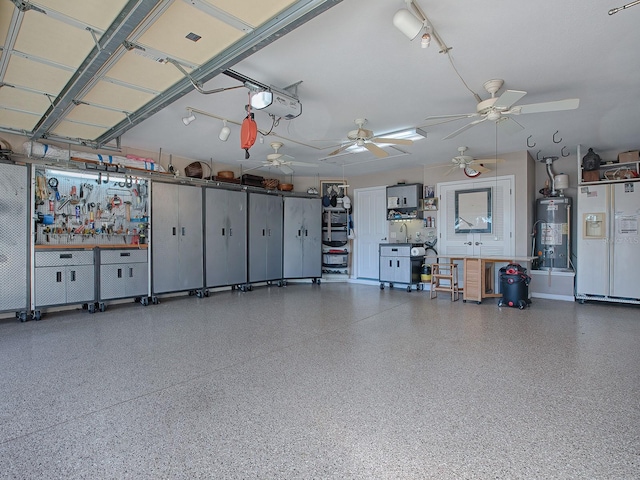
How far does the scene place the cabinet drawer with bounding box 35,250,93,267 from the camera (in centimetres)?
494

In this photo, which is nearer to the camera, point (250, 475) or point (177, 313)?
point (250, 475)

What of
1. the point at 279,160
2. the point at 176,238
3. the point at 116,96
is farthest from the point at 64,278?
the point at 279,160

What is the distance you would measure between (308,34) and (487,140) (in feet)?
14.3

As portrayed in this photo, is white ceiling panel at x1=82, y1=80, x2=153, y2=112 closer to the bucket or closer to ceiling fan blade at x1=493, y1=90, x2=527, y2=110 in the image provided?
ceiling fan blade at x1=493, y1=90, x2=527, y2=110

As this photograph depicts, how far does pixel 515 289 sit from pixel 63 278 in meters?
7.06

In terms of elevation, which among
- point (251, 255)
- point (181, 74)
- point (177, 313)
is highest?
point (181, 74)

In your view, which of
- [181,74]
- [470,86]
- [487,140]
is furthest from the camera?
[487,140]

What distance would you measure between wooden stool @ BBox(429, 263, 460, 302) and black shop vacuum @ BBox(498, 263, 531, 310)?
36.6 inches

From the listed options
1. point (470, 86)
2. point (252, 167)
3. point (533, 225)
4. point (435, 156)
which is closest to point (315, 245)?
point (252, 167)

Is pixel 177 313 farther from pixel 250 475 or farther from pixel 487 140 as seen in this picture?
pixel 487 140

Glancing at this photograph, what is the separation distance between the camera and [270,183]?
8.26m

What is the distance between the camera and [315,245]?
875 cm

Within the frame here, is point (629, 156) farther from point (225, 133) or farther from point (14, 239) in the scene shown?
point (14, 239)

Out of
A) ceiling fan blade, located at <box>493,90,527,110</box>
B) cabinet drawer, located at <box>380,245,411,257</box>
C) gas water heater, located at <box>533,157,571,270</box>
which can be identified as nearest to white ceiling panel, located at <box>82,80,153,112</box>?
ceiling fan blade, located at <box>493,90,527,110</box>
